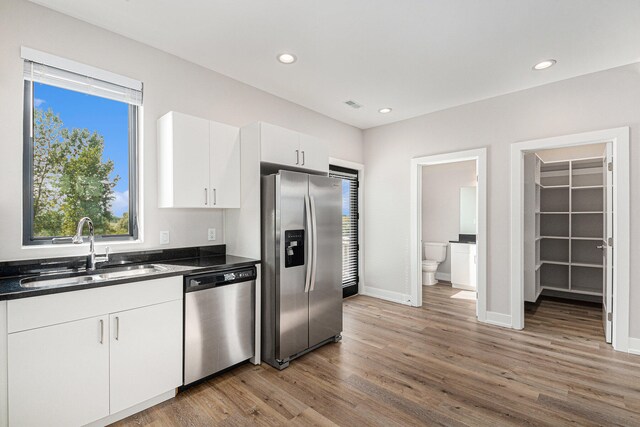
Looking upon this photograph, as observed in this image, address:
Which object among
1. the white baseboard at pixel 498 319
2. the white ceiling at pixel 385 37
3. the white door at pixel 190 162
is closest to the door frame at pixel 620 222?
the white ceiling at pixel 385 37

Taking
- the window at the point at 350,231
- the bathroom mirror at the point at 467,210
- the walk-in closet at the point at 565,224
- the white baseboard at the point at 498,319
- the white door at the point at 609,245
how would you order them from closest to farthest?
the white door at the point at 609,245, the white baseboard at the point at 498,319, the walk-in closet at the point at 565,224, the window at the point at 350,231, the bathroom mirror at the point at 467,210

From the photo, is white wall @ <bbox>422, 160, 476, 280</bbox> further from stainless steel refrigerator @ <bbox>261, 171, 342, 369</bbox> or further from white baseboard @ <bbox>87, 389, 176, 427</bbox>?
white baseboard @ <bbox>87, 389, 176, 427</bbox>

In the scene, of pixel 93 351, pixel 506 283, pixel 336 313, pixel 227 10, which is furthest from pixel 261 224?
pixel 506 283

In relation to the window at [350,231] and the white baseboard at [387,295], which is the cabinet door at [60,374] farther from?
the white baseboard at [387,295]

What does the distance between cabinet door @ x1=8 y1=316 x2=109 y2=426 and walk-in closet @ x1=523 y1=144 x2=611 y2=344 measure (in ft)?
16.1

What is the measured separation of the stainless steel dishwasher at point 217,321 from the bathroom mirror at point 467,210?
180 inches

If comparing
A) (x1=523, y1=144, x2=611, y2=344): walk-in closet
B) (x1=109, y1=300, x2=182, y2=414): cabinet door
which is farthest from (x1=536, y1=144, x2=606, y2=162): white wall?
(x1=109, y1=300, x2=182, y2=414): cabinet door

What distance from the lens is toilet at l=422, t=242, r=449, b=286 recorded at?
19.0 feet

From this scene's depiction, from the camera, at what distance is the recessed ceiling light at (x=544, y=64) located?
293 centimetres

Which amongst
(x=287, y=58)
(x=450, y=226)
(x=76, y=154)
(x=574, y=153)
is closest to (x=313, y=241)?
(x=287, y=58)

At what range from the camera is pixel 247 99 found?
3.47 metres

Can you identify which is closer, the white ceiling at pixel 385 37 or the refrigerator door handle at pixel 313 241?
the white ceiling at pixel 385 37

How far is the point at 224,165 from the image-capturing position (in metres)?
2.87

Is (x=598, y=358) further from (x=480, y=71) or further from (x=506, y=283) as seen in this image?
(x=480, y=71)
